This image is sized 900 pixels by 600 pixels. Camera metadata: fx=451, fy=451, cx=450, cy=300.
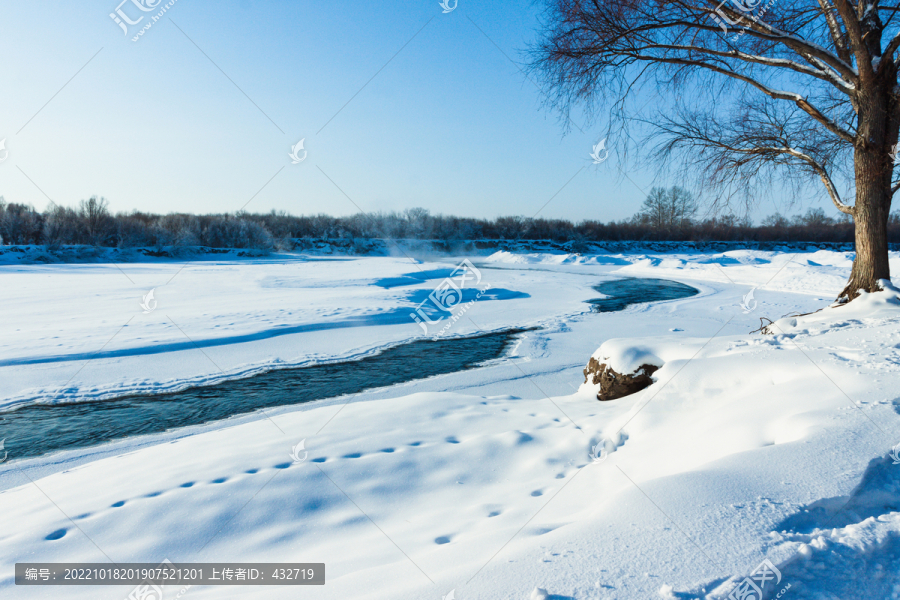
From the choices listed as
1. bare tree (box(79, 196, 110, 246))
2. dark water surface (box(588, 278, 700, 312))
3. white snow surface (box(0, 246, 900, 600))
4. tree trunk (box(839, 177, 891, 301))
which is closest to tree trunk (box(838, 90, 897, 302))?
tree trunk (box(839, 177, 891, 301))

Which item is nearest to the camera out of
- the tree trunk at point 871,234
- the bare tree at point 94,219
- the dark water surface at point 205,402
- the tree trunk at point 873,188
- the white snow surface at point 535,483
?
the white snow surface at point 535,483

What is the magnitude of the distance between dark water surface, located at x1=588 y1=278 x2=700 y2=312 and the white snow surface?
8298mm

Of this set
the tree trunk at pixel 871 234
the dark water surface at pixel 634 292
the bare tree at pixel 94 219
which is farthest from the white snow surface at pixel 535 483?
the bare tree at pixel 94 219

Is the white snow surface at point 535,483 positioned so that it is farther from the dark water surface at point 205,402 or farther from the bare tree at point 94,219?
the bare tree at point 94,219

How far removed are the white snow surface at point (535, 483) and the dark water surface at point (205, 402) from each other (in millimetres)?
328

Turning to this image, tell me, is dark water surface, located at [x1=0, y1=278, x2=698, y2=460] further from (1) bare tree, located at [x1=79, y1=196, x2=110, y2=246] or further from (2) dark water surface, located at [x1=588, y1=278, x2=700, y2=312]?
(1) bare tree, located at [x1=79, y1=196, x2=110, y2=246]

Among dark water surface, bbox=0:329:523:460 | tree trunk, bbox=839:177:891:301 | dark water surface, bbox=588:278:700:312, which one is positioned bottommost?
dark water surface, bbox=0:329:523:460

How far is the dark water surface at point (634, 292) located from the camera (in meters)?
14.2

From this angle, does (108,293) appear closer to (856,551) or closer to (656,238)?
(856,551)

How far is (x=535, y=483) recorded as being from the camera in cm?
281

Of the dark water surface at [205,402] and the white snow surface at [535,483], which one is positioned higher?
the white snow surface at [535,483]

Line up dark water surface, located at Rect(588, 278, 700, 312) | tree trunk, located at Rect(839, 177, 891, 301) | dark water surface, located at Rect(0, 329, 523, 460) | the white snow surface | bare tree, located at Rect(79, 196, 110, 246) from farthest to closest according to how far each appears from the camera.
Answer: bare tree, located at Rect(79, 196, 110, 246), dark water surface, located at Rect(588, 278, 700, 312), dark water surface, located at Rect(0, 329, 523, 460), tree trunk, located at Rect(839, 177, 891, 301), the white snow surface

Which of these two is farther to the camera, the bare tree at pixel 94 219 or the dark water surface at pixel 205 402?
the bare tree at pixel 94 219

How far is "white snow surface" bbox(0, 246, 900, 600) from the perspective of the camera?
153cm
